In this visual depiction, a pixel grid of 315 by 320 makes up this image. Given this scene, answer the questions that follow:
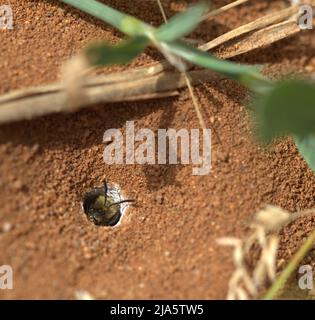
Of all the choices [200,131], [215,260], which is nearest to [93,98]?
[200,131]

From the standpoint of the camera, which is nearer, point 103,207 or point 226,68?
point 226,68

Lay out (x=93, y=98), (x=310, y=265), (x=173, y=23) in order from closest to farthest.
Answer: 1. (x=173, y=23)
2. (x=93, y=98)
3. (x=310, y=265)

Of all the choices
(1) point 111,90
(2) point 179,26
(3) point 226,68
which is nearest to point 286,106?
(3) point 226,68

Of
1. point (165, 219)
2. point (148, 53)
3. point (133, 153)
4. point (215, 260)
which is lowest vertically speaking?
point (215, 260)

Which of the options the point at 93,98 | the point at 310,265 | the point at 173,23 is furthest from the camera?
the point at 310,265

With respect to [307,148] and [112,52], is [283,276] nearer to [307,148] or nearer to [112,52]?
[307,148]
